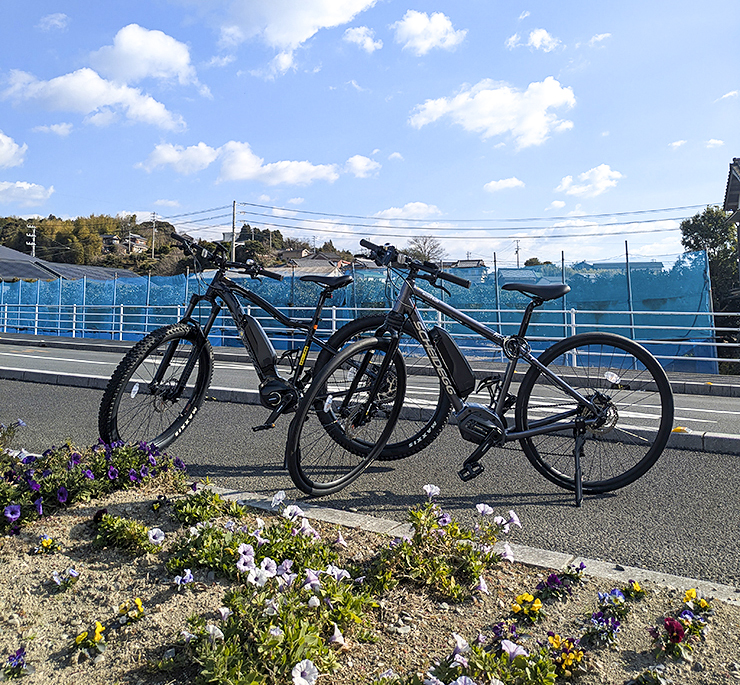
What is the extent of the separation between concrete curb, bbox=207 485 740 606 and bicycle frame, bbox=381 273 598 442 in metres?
1.02

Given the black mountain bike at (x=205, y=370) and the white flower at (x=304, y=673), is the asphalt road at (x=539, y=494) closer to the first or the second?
the black mountain bike at (x=205, y=370)

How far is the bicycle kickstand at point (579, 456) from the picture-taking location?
3.44 m

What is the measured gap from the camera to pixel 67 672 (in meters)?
1.65

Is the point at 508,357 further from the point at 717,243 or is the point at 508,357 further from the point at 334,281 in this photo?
the point at 717,243

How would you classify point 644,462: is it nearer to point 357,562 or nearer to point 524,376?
point 524,376

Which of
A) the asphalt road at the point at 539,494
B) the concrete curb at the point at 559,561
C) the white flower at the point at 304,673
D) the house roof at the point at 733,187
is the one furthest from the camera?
the house roof at the point at 733,187

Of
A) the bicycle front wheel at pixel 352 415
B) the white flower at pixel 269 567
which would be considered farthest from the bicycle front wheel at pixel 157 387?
the white flower at pixel 269 567

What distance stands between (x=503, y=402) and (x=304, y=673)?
7.62ft

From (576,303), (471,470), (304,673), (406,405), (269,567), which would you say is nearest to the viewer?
(304,673)

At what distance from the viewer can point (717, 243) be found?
3384 cm

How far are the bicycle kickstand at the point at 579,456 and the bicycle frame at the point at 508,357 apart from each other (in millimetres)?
39

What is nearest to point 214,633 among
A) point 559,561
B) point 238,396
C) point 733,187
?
point 559,561

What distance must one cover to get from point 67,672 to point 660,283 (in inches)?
639

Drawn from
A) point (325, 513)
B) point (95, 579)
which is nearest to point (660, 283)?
point (325, 513)
